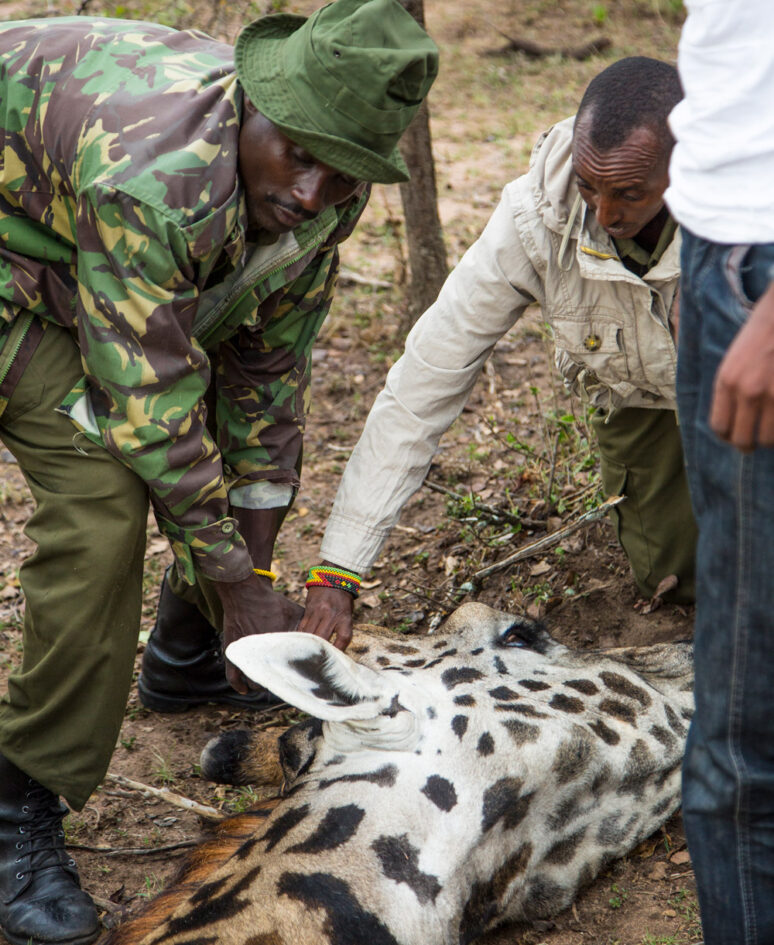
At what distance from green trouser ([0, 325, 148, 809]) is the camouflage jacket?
0.08 metres

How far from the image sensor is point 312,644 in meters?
2.53

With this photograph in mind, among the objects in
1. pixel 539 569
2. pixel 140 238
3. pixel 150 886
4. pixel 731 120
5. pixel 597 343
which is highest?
pixel 731 120

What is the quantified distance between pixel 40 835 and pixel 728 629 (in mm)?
2034

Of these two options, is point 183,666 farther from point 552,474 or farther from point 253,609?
point 552,474

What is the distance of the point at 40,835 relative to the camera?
3.04m

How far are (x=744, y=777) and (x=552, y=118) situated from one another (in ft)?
24.4

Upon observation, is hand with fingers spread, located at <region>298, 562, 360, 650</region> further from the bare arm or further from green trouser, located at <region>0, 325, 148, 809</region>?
green trouser, located at <region>0, 325, 148, 809</region>

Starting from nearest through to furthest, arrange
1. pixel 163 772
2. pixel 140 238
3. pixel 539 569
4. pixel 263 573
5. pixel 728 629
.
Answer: pixel 728 629 → pixel 140 238 → pixel 263 573 → pixel 163 772 → pixel 539 569

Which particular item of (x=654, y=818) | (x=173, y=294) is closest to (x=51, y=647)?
(x=173, y=294)

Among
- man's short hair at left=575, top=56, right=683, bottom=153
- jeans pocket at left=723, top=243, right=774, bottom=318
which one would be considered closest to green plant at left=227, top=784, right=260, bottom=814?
man's short hair at left=575, top=56, right=683, bottom=153

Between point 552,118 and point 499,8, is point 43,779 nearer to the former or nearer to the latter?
point 552,118

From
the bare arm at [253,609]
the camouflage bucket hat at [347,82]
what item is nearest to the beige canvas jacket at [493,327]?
the bare arm at [253,609]

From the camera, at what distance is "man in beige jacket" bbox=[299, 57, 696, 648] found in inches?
119

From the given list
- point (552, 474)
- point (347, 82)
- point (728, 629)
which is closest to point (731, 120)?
point (728, 629)
